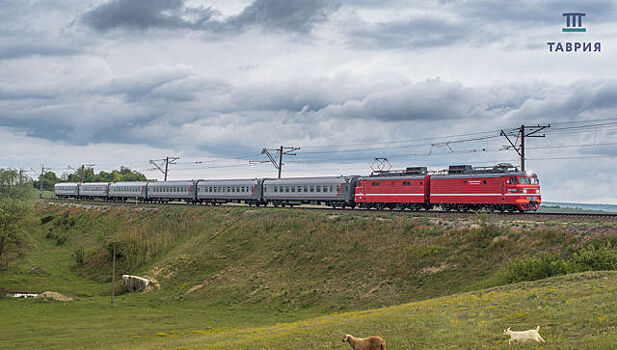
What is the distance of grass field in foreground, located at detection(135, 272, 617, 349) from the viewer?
15.4 metres

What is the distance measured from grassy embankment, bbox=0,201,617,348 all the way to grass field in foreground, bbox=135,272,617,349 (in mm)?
90

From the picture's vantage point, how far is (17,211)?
6688 cm

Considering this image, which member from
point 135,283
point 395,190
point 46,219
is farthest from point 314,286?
point 46,219

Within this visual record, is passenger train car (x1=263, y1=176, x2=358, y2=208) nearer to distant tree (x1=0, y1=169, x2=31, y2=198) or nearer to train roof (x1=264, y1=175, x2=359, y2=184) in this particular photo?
train roof (x1=264, y1=175, x2=359, y2=184)

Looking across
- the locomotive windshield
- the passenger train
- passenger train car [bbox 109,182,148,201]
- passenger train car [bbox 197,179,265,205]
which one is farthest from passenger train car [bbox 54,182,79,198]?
the locomotive windshield

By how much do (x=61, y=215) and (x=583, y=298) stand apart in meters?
97.8

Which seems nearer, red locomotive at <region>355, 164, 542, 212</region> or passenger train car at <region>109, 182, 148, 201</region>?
red locomotive at <region>355, 164, 542, 212</region>

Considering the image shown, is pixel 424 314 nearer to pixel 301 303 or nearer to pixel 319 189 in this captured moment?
pixel 301 303

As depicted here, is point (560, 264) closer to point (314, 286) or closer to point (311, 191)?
point (314, 286)

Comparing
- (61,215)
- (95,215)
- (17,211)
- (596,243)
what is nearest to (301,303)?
(596,243)

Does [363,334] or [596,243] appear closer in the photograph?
[363,334]

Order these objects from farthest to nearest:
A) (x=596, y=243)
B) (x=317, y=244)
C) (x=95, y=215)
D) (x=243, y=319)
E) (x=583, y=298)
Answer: (x=95, y=215) → (x=317, y=244) → (x=243, y=319) → (x=596, y=243) → (x=583, y=298)

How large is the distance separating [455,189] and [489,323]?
30.9 m

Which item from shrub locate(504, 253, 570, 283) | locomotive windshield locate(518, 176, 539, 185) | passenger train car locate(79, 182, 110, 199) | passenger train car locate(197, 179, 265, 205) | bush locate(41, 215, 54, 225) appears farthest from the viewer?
passenger train car locate(79, 182, 110, 199)
